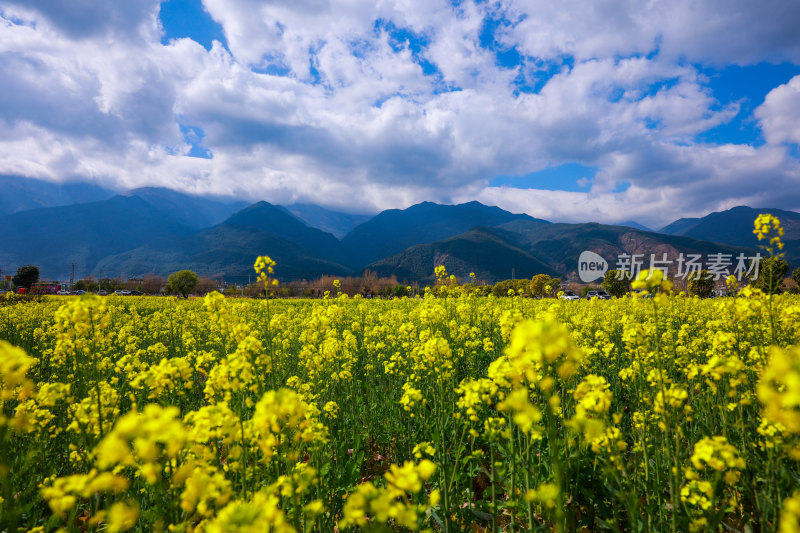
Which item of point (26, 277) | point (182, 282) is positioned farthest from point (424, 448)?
point (182, 282)

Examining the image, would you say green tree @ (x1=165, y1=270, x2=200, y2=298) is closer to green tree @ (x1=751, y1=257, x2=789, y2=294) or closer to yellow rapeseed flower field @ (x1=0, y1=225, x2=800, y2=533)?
yellow rapeseed flower field @ (x1=0, y1=225, x2=800, y2=533)

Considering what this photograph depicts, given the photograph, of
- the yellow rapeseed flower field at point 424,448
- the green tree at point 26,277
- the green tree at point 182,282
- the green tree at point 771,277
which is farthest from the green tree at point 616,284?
the green tree at point 26,277

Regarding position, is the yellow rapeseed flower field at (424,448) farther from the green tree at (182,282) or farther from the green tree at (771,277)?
the green tree at (182,282)

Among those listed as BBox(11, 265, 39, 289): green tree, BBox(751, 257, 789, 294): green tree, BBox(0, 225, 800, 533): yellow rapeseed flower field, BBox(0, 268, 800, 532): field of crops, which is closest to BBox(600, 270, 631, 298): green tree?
BBox(751, 257, 789, 294): green tree

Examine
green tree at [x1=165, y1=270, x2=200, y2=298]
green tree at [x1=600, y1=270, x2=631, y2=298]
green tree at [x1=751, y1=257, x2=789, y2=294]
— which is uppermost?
green tree at [x1=751, y1=257, x2=789, y2=294]

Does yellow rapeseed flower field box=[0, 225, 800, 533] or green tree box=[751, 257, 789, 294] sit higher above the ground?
green tree box=[751, 257, 789, 294]

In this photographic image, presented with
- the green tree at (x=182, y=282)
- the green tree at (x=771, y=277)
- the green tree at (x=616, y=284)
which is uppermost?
the green tree at (x=771, y=277)

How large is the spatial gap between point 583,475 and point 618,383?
3.51m

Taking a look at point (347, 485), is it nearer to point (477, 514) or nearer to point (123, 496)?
point (477, 514)

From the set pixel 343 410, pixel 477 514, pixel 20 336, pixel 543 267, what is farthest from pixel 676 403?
pixel 543 267

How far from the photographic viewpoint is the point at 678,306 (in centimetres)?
1268

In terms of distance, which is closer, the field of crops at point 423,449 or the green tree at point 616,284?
the field of crops at point 423,449

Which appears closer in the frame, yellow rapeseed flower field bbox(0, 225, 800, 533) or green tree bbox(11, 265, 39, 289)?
yellow rapeseed flower field bbox(0, 225, 800, 533)

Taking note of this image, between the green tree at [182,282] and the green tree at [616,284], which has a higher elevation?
the green tree at [616,284]
